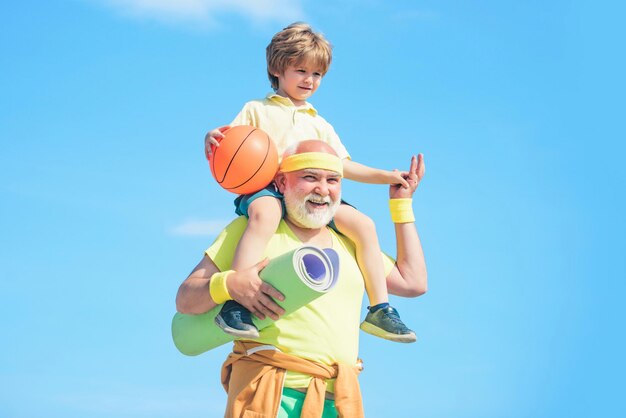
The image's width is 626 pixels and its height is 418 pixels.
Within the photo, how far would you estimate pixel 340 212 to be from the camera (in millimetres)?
5973

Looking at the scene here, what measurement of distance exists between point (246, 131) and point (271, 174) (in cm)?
36

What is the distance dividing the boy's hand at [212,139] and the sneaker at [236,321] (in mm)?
1169

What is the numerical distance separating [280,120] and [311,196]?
87 centimetres

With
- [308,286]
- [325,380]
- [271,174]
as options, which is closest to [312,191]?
[271,174]

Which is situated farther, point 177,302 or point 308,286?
point 177,302

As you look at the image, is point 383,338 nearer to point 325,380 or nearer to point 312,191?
point 325,380

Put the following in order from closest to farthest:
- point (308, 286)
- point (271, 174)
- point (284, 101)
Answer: point (308, 286), point (271, 174), point (284, 101)

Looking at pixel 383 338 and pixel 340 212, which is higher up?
pixel 340 212

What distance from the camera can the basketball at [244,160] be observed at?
559 centimetres

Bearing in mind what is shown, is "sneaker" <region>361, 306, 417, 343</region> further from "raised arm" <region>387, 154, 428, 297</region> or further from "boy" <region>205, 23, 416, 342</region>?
"raised arm" <region>387, 154, 428, 297</region>

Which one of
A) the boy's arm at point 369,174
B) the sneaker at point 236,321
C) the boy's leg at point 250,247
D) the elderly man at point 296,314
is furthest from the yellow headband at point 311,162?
the sneaker at point 236,321

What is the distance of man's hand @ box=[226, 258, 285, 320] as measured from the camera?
5121mm

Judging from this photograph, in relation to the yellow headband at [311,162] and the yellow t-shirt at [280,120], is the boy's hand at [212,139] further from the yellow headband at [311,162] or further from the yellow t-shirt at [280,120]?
the yellow headband at [311,162]

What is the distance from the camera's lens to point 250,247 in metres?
5.42
